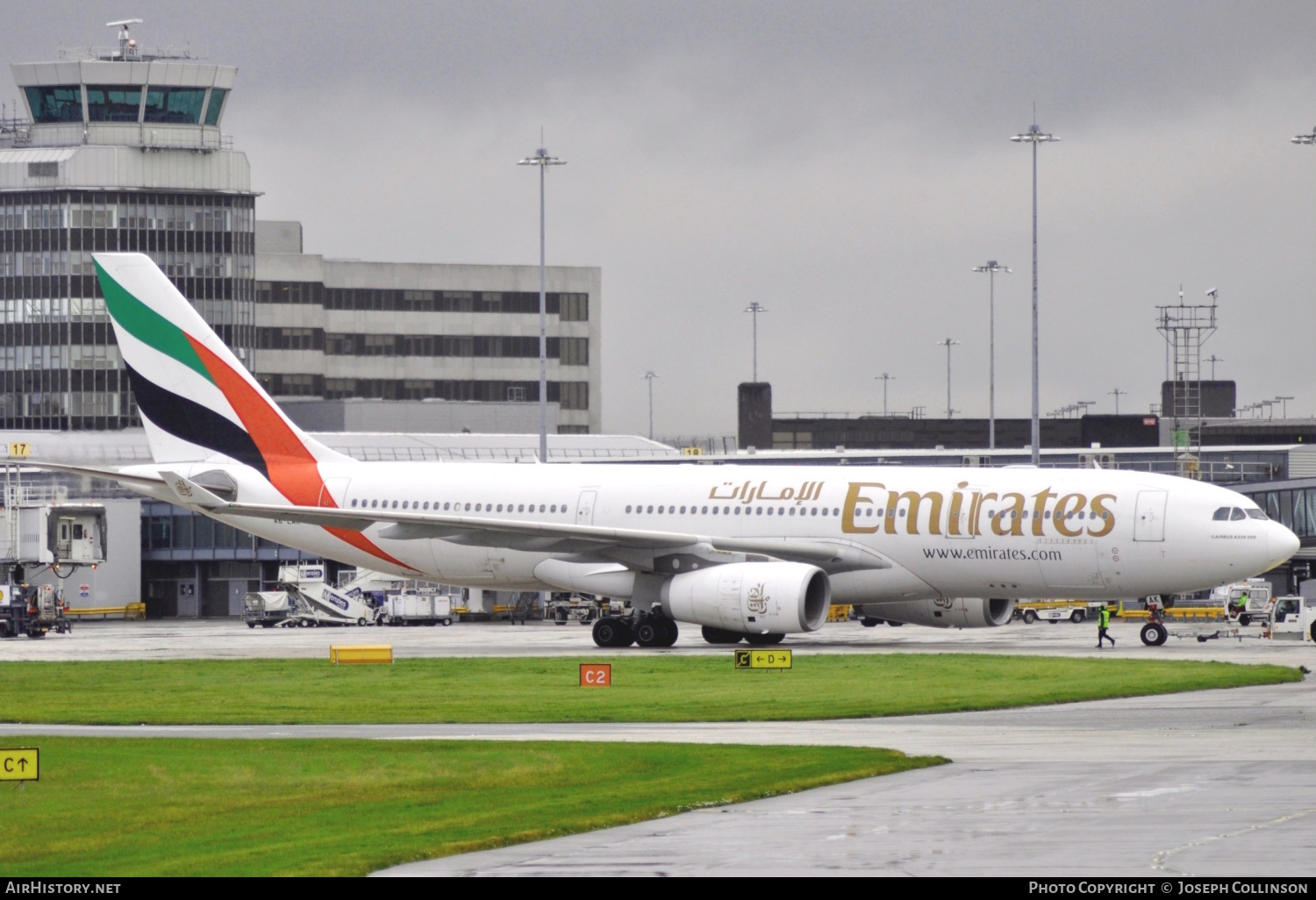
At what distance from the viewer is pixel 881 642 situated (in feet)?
169

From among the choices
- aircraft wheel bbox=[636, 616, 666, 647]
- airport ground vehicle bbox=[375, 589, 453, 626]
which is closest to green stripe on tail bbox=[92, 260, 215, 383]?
aircraft wheel bbox=[636, 616, 666, 647]

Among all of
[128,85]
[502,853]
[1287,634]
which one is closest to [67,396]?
[128,85]

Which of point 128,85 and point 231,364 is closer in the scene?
point 231,364

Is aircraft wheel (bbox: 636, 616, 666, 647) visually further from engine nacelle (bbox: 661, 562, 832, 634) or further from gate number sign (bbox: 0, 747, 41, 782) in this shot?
gate number sign (bbox: 0, 747, 41, 782)

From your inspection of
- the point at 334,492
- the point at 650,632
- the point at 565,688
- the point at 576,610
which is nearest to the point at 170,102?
the point at 576,610

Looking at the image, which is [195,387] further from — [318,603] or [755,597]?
[755,597]

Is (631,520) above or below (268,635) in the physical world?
above

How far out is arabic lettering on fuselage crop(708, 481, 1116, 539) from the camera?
4497cm

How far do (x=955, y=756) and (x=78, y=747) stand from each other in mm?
11292

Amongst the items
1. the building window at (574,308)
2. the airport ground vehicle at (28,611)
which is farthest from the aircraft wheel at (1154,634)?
the building window at (574,308)

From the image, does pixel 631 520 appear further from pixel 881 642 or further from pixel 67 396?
pixel 67 396

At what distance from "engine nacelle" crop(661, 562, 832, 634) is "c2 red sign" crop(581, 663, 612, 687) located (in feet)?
29.9

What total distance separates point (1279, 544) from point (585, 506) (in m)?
17.6

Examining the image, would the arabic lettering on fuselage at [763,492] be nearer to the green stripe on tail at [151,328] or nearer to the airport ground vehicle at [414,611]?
the green stripe on tail at [151,328]
